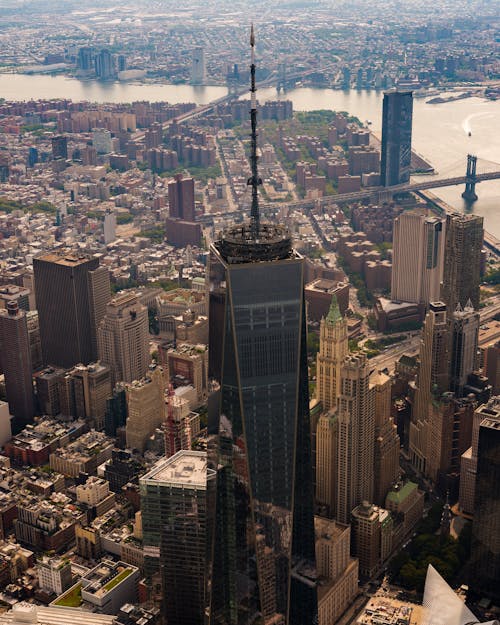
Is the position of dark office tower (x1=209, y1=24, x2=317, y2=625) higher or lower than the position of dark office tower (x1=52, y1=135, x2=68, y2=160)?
higher

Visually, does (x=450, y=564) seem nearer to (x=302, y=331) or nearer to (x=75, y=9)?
(x=302, y=331)

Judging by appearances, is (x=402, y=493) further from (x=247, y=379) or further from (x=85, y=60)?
(x=85, y=60)

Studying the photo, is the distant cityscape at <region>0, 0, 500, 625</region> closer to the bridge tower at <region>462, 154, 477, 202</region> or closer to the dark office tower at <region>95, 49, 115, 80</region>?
the bridge tower at <region>462, 154, 477, 202</region>

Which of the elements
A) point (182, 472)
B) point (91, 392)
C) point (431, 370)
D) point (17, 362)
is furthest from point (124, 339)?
point (182, 472)

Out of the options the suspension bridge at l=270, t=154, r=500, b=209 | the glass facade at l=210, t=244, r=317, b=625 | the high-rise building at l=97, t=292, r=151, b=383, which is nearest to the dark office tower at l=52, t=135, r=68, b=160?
the suspension bridge at l=270, t=154, r=500, b=209

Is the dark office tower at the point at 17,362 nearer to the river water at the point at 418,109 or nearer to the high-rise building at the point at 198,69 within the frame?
the river water at the point at 418,109

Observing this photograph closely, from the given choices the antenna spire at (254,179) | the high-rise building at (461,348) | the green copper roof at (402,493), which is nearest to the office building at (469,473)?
the green copper roof at (402,493)

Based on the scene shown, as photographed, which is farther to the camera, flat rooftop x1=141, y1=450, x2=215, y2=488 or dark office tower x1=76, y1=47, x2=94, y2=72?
dark office tower x1=76, y1=47, x2=94, y2=72
